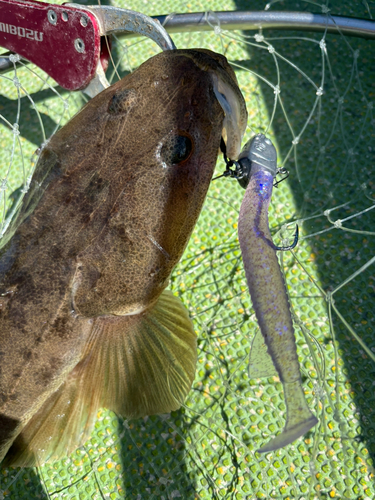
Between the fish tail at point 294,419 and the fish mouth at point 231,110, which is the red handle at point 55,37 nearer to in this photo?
the fish mouth at point 231,110

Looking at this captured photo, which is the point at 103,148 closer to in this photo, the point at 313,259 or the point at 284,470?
the point at 313,259

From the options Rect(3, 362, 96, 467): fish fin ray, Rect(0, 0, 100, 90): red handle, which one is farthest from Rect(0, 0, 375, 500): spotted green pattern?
Rect(0, 0, 100, 90): red handle

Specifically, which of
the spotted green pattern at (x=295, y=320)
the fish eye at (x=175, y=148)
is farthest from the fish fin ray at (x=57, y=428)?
the fish eye at (x=175, y=148)

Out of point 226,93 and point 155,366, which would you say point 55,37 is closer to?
point 226,93

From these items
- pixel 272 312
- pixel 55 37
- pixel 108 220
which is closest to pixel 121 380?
pixel 108 220

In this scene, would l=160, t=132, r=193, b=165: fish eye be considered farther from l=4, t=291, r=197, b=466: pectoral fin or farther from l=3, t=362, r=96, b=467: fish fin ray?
l=3, t=362, r=96, b=467: fish fin ray

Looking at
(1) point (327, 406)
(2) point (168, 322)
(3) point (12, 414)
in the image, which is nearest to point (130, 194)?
(2) point (168, 322)
